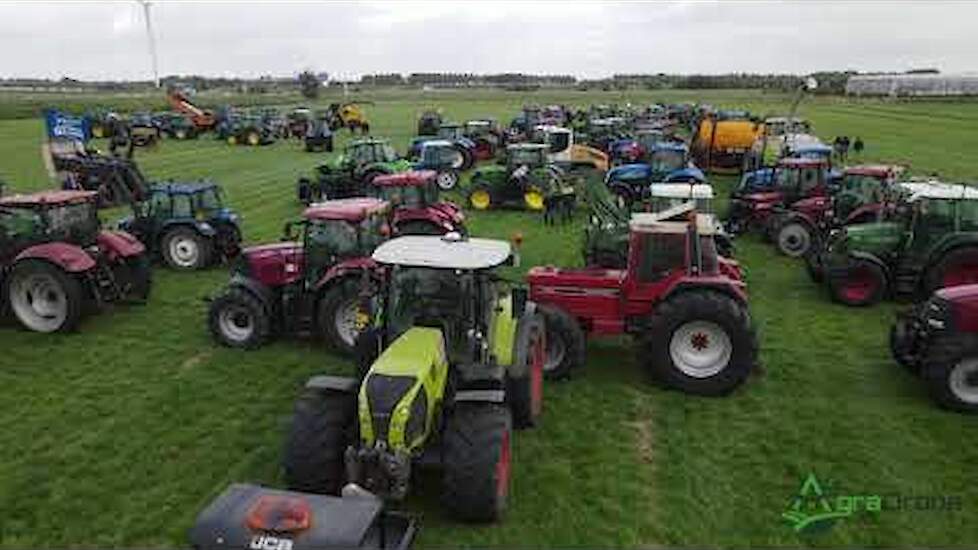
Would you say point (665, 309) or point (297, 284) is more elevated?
point (665, 309)

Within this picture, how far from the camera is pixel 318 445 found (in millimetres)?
6676

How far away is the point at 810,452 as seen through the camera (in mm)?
8227

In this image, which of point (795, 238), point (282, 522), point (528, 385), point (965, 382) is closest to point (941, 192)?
point (795, 238)

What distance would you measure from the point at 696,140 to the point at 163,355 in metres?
23.9

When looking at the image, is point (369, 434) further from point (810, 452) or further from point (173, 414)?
point (810, 452)

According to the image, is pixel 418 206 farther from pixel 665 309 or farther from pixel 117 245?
pixel 665 309

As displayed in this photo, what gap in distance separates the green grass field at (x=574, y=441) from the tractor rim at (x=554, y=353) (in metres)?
0.31

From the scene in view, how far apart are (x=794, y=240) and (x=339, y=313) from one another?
1035 centimetres

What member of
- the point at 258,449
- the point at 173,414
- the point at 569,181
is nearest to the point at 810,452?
the point at 258,449

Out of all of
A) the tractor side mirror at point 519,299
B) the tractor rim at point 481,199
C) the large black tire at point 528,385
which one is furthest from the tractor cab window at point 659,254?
the tractor rim at point 481,199

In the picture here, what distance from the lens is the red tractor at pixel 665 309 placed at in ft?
30.9

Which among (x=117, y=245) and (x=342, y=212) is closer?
(x=342, y=212)

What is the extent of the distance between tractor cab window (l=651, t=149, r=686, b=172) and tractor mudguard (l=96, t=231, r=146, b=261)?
46.3 ft

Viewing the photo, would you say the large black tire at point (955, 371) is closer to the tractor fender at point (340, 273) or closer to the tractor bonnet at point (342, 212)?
the tractor fender at point (340, 273)
